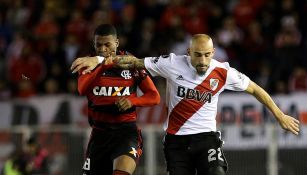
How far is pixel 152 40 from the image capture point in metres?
19.6

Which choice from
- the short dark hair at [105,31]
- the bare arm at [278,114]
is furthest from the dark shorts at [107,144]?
the bare arm at [278,114]

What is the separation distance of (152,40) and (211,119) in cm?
932

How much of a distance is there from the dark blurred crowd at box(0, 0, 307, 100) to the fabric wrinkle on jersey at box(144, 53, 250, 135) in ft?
24.8

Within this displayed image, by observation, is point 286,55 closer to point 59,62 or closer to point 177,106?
point 59,62

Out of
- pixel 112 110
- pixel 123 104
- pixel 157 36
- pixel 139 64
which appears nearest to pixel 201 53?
pixel 139 64

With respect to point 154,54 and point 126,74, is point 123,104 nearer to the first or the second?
point 126,74

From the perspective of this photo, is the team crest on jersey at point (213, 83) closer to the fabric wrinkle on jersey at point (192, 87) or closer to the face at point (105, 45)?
the fabric wrinkle on jersey at point (192, 87)

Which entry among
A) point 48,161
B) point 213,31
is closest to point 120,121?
point 48,161

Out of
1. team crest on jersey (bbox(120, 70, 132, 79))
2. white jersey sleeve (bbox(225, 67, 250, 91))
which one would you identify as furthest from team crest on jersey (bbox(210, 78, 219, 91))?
team crest on jersey (bbox(120, 70, 132, 79))

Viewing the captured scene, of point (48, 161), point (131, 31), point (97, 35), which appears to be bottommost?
point (48, 161)

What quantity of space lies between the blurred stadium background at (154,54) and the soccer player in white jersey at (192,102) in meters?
6.69

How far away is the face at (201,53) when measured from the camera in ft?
33.0

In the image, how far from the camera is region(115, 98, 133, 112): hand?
10.3m

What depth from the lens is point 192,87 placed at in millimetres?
10352
